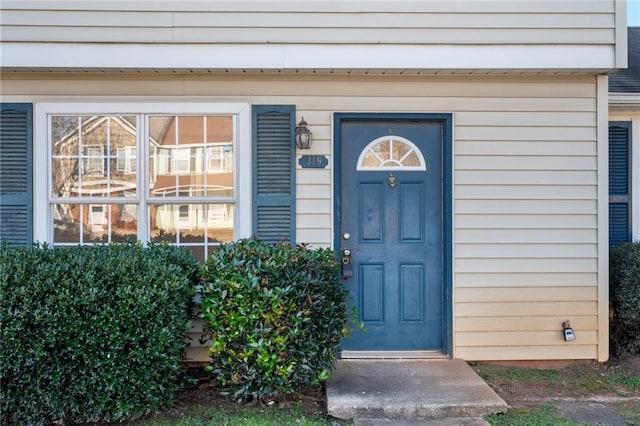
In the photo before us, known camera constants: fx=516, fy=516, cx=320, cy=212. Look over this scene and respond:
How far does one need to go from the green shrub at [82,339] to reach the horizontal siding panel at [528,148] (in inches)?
104

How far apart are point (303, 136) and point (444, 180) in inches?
49.0

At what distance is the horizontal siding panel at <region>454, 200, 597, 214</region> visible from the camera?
4.30m

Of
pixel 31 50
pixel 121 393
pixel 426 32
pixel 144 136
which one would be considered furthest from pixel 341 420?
pixel 31 50

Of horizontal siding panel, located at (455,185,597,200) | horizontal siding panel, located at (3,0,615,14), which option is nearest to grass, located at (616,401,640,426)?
horizontal siding panel, located at (455,185,597,200)

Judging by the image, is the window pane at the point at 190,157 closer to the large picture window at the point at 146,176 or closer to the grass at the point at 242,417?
the large picture window at the point at 146,176

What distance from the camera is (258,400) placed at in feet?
11.6

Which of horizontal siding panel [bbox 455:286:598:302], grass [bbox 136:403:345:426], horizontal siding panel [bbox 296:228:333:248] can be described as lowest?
grass [bbox 136:403:345:426]

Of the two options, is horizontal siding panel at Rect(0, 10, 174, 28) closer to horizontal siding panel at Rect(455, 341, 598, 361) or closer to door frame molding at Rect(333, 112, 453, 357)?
door frame molding at Rect(333, 112, 453, 357)

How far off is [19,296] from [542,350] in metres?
3.92

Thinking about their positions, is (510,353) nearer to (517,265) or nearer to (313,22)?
(517,265)

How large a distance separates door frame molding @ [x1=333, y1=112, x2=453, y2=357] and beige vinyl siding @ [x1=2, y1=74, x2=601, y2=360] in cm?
4

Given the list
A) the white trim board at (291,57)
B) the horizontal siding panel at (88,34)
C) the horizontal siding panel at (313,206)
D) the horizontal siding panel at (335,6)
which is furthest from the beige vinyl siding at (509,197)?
the horizontal siding panel at (88,34)

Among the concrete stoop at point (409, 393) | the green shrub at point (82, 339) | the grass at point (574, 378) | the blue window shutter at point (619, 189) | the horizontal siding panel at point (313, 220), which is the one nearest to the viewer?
the green shrub at point (82, 339)

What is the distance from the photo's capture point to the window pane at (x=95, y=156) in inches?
167
